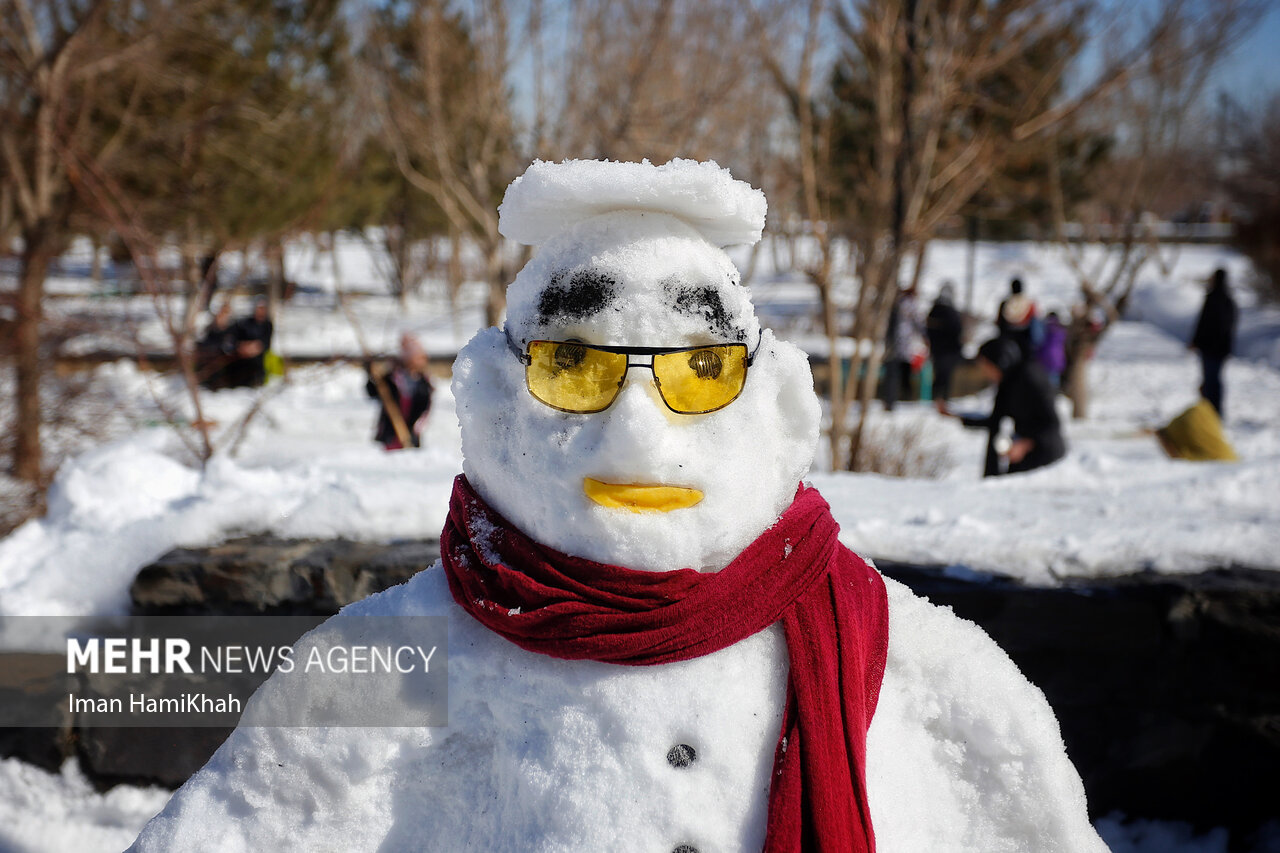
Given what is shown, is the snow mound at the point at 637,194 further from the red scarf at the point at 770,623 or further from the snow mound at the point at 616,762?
the snow mound at the point at 616,762

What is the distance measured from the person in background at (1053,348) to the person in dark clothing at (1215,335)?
50.8 inches

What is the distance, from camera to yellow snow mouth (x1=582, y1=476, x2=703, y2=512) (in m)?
1.23

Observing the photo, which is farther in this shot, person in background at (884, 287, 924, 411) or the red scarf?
person in background at (884, 287, 924, 411)

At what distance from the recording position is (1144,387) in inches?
460

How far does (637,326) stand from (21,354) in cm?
471

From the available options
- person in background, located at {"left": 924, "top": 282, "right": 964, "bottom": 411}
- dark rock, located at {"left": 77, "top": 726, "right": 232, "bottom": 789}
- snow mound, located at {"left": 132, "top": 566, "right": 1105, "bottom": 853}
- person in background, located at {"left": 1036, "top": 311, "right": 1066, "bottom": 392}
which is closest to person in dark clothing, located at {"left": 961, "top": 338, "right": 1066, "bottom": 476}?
snow mound, located at {"left": 132, "top": 566, "right": 1105, "bottom": 853}

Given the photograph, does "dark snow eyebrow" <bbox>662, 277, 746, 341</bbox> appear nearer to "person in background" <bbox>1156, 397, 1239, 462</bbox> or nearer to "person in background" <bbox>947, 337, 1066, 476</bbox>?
"person in background" <bbox>947, 337, 1066, 476</bbox>

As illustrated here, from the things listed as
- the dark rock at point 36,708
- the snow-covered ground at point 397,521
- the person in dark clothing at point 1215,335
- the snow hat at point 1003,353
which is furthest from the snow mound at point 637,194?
the person in dark clothing at point 1215,335

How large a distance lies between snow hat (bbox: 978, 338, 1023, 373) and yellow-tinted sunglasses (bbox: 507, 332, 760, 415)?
364 cm

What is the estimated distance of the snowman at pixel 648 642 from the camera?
1221mm

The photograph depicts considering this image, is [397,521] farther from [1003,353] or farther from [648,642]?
[1003,353]

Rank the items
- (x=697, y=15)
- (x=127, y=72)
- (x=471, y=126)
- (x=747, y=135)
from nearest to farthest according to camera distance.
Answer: (x=127, y=72) → (x=471, y=126) → (x=697, y=15) → (x=747, y=135)

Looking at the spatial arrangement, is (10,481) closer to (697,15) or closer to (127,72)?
(127,72)

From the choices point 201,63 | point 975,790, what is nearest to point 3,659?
point 975,790
